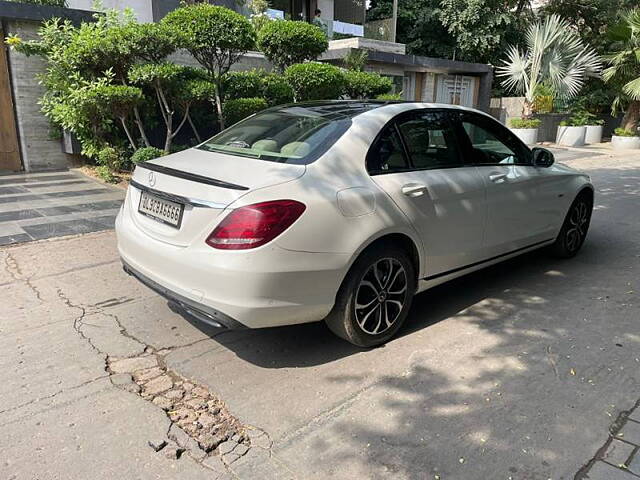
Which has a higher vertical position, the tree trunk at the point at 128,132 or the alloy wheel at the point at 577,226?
the tree trunk at the point at 128,132

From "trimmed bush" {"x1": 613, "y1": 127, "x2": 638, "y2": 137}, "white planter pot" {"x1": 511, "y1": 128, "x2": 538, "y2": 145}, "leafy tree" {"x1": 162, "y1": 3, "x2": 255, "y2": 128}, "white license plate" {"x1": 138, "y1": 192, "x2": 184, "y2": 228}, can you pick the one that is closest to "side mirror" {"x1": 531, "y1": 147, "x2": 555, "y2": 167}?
"white license plate" {"x1": 138, "y1": 192, "x2": 184, "y2": 228}

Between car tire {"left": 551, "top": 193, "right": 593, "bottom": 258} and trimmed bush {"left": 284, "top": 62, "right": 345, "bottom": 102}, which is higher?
trimmed bush {"left": 284, "top": 62, "right": 345, "bottom": 102}

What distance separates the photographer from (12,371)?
10.8 feet

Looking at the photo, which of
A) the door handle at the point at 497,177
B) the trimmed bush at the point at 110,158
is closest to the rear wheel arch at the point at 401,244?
the door handle at the point at 497,177

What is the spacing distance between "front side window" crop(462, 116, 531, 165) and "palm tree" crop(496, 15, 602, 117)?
50.4ft

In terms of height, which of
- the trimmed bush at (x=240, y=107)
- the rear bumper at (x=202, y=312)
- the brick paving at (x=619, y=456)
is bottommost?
the brick paving at (x=619, y=456)

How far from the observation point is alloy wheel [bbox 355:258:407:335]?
3471 millimetres

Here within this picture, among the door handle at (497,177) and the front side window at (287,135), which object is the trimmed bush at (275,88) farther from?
the door handle at (497,177)

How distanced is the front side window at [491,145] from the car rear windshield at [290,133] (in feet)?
3.13

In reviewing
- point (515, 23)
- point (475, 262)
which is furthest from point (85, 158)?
point (515, 23)

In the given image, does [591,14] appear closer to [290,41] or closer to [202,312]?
[290,41]

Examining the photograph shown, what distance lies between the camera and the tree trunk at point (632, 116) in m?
19.5

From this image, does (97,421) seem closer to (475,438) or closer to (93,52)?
(475,438)

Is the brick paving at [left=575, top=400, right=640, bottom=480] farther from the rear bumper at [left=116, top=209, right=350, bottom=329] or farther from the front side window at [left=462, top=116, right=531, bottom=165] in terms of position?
the front side window at [left=462, top=116, right=531, bottom=165]
